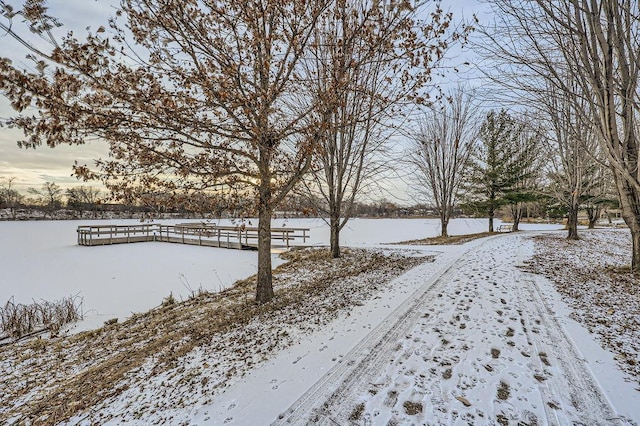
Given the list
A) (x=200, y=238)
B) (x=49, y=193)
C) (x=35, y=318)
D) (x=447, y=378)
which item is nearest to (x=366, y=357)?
(x=447, y=378)

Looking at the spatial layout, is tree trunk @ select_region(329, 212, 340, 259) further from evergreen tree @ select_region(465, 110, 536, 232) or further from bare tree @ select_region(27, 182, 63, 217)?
bare tree @ select_region(27, 182, 63, 217)

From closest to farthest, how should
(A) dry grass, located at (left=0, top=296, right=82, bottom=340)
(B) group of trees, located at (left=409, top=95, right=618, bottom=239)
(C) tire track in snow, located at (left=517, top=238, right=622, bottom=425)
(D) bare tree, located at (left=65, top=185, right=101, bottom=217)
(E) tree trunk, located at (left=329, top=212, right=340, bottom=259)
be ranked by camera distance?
(C) tire track in snow, located at (left=517, top=238, right=622, bottom=425) → (D) bare tree, located at (left=65, top=185, right=101, bottom=217) → (A) dry grass, located at (left=0, top=296, right=82, bottom=340) → (E) tree trunk, located at (left=329, top=212, right=340, bottom=259) → (B) group of trees, located at (left=409, top=95, right=618, bottom=239)

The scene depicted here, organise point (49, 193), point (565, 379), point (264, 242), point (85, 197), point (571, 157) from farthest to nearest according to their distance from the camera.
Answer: point (49, 193), point (571, 157), point (85, 197), point (264, 242), point (565, 379)

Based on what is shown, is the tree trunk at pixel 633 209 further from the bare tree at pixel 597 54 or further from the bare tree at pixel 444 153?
the bare tree at pixel 444 153

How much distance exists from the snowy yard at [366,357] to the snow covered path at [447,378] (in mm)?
15

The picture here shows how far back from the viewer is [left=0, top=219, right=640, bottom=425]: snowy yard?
8.18 ft

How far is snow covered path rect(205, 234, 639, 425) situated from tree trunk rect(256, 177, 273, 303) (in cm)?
201

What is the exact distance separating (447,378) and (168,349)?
3.44 meters

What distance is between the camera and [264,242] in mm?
5512

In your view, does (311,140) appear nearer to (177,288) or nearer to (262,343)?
(262,343)

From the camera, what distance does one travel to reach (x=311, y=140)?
476 centimetres

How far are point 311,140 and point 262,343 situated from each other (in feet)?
10.0

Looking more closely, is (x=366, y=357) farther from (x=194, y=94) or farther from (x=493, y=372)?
(x=194, y=94)

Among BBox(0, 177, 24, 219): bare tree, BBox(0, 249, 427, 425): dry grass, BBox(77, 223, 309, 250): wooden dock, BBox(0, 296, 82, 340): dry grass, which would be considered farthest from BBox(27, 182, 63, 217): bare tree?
BBox(0, 249, 427, 425): dry grass
